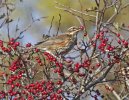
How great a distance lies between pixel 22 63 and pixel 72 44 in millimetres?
2597

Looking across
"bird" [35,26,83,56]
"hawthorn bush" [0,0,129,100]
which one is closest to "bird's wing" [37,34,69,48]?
"bird" [35,26,83,56]

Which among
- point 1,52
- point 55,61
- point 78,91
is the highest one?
point 1,52

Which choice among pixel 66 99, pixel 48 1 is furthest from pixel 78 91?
pixel 48 1

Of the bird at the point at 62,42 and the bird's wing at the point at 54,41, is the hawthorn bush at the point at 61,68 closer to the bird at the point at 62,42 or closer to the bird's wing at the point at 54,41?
the bird's wing at the point at 54,41

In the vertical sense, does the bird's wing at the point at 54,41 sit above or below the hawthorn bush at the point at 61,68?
above

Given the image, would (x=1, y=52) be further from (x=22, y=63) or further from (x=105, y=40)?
(x=105, y=40)

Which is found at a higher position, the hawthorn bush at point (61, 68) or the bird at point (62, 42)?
the bird at point (62, 42)

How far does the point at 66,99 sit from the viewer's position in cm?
549

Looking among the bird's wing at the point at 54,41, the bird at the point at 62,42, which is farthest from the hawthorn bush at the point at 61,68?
the bird at the point at 62,42

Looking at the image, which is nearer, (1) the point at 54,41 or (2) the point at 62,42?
(1) the point at 54,41

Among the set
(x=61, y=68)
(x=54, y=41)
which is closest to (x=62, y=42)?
(x=54, y=41)

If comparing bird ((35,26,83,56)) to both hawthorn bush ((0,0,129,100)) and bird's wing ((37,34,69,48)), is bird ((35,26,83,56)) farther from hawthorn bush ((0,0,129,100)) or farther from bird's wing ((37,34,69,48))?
hawthorn bush ((0,0,129,100))

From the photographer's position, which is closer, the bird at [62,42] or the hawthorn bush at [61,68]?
the hawthorn bush at [61,68]

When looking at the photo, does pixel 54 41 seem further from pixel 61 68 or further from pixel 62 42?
pixel 61 68
